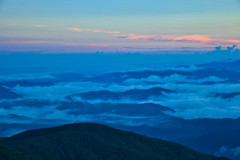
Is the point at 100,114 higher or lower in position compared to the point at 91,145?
higher

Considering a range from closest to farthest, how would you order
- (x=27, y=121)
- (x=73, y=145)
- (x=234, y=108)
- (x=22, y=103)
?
(x=73, y=145) → (x=27, y=121) → (x=234, y=108) → (x=22, y=103)

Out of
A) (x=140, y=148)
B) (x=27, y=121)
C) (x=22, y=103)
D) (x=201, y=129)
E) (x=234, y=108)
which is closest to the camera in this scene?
(x=140, y=148)

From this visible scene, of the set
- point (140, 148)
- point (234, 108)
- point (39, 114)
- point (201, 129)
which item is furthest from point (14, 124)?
point (234, 108)

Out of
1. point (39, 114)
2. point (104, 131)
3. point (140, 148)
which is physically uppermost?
point (39, 114)

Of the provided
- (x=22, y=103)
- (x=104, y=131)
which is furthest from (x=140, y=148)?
(x=22, y=103)

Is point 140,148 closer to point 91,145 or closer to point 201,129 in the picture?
point 91,145

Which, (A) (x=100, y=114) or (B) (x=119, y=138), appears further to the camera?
(A) (x=100, y=114)
